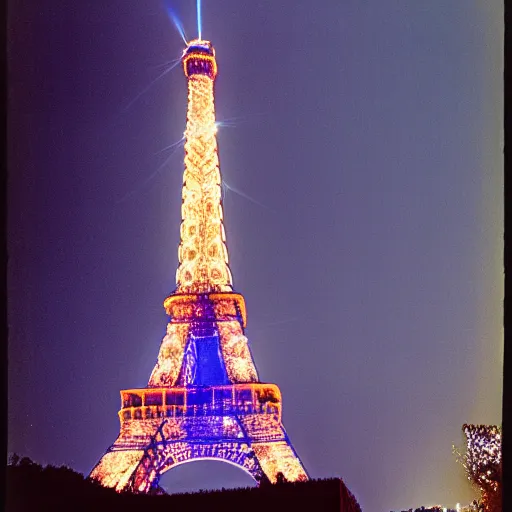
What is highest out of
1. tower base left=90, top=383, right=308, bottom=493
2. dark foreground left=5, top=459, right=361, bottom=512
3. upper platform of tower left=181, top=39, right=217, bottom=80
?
upper platform of tower left=181, top=39, right=217, bottom=80

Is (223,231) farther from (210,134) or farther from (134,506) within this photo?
(134,506)

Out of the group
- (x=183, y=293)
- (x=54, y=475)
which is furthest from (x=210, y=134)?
(x=54, y=475)

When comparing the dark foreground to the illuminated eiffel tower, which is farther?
the illuminated eiffel tower

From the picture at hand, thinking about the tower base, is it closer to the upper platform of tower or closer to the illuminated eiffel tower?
the illuminated eiffel tower

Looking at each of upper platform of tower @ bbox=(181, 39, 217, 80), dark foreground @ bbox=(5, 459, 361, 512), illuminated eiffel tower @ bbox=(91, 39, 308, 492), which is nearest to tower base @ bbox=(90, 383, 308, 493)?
illuminated eiffel tower @ bbox=(91, 39, 308, 492)

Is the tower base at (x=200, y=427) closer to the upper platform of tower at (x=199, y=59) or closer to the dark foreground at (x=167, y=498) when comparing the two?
the upper platform of tower at (x=199, y=59)

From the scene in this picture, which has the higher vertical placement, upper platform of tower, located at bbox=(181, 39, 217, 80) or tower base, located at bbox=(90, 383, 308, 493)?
upper platform of tower, located at bbox=(181, 39, 217, 80)

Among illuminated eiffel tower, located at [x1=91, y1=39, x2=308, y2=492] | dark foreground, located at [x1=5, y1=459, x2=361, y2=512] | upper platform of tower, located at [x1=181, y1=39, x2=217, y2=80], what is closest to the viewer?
dark foreground, located at [x1=5, y1=459, x2=361, y2=512]
